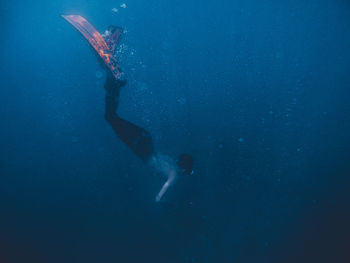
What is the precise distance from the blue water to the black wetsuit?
70mm

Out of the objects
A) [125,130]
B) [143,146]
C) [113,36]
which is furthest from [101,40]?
[143,146]

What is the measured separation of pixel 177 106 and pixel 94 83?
94 cm

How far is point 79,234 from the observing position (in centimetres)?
278

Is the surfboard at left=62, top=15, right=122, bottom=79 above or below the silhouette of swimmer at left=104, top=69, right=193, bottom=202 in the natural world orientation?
above

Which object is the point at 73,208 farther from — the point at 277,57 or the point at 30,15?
the point at 277,57

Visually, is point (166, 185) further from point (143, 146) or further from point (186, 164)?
point (143, 146)

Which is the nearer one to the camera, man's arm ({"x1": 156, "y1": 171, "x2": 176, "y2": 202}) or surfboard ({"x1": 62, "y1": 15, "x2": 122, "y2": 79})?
surfboard ({"x1": 62, "y1": 15, "x2": 122, "y2": 79})

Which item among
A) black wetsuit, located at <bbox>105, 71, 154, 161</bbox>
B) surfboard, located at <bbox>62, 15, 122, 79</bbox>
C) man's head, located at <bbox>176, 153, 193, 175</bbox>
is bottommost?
man's head, located at <bbox>176, 153, 193, 175</bbox>

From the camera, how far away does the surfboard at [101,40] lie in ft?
8.50

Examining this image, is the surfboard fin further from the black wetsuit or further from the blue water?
the black wetsuit

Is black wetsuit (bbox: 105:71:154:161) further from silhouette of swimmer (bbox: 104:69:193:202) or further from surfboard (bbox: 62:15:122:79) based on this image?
surfboard (bbox: 62:15:122:79)

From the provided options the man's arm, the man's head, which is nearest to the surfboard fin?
the man's head

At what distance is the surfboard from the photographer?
259 centimetres

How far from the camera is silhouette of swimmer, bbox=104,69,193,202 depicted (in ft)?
8.87
